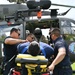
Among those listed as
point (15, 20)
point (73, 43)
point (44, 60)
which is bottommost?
point (73, 43)

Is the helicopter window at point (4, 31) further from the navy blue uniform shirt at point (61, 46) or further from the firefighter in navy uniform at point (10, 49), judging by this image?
the navy blue uniform shirt at point (61, 46)

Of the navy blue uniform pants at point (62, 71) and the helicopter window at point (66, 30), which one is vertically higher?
the navy blue uniform pants at point (62, 71)

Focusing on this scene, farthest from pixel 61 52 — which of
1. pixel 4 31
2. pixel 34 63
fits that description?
pixel 4 31

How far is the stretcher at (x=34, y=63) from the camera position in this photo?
5219mm

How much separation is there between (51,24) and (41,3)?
3111 millimetres

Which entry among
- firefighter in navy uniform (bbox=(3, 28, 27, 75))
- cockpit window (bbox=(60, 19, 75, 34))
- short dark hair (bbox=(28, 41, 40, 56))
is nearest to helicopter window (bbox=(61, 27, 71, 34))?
cockpit window (bbox=(60, 19, 75, 34))

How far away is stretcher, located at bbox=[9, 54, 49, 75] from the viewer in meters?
5.22

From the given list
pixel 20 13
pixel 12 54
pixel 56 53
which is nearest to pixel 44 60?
pixel 56 53

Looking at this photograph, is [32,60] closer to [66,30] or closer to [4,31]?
[4,31]

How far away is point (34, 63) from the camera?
5211 millimetres

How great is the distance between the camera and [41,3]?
7.67m

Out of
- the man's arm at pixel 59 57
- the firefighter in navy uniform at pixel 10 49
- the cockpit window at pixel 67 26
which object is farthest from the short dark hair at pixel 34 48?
the cockpit window at pixel 67 26

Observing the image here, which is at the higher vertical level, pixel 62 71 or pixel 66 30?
pixel 62 71

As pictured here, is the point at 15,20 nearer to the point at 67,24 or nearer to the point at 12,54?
the point at 67,24
